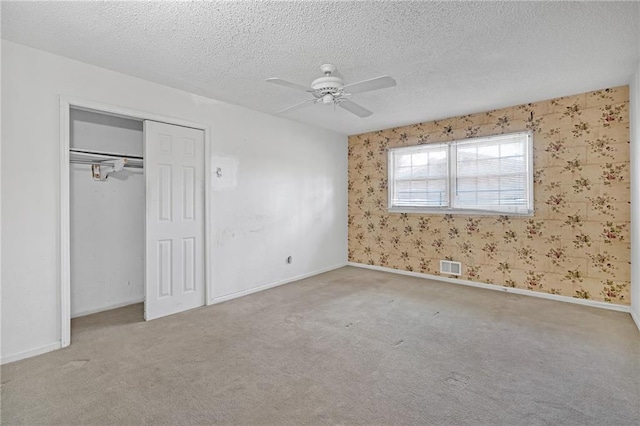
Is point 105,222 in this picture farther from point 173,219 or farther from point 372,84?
point 372,84

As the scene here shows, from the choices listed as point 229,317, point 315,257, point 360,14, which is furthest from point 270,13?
point 315,257

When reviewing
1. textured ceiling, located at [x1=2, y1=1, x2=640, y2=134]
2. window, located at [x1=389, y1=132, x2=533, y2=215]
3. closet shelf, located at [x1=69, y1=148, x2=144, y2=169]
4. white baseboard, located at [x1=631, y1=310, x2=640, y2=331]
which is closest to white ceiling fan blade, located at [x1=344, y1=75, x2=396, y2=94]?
textured ceiling, located at [x1=2, y1=1, x2=640, y2=134]

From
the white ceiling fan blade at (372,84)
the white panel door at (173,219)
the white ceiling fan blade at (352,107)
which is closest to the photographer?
the white ceiling fan blade at (372,84)

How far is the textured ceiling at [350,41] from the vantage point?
6.94 feet

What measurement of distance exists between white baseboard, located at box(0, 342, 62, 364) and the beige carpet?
9 cm

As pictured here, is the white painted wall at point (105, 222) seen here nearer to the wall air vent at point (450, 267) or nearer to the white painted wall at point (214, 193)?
the white painted wall at point (214, 193)

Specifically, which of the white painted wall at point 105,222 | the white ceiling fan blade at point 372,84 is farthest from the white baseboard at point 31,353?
the white ceiling fan blade at point 372,84

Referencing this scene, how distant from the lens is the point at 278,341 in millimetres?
2855

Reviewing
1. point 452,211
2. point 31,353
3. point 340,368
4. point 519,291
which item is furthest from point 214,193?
point 519,291

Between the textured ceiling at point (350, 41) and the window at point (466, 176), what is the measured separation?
941mm

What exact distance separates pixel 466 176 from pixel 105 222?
493 cm

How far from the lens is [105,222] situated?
3.79m

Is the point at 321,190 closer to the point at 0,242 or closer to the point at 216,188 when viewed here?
the point at 216,188

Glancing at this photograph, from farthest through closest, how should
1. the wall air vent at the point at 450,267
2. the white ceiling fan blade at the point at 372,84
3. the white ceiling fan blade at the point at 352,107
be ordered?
the wall air vent at the point at 450,267 < the white ceiling fan blade at the point at 352,107 < the white ceiling fan blade at the point at 372,84
